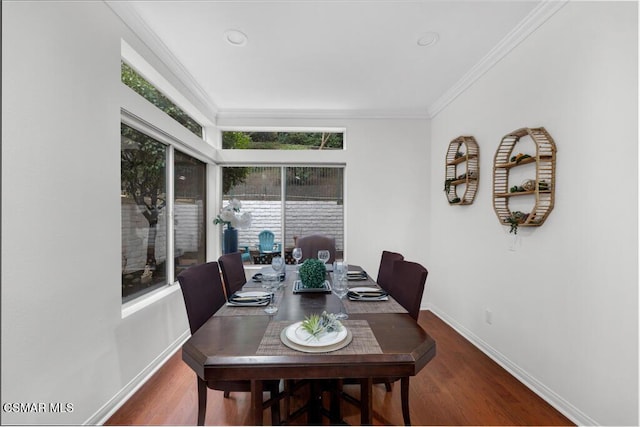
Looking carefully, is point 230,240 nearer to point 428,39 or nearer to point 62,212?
point 62,212

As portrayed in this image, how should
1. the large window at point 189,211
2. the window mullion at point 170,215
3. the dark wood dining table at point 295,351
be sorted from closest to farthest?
the dark wood dining table at point 295,351 → the window mullion at point 170,215 → the large window at point 189,211

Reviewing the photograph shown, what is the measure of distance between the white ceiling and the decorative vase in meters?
1.70

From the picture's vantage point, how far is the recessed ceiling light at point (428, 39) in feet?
7.34

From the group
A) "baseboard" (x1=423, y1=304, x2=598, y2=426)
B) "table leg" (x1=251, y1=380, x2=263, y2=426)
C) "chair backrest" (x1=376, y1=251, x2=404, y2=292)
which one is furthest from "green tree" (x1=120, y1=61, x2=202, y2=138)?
"baseboard" (x1=423, y1=304, x2=598, y2=426)

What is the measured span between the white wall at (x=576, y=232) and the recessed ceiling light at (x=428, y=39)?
Answer: 2.11ft

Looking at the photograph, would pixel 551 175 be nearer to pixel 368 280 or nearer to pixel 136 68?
pixel 368 280

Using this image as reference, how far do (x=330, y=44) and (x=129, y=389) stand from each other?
119 inches

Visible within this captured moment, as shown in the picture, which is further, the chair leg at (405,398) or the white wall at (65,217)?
the chair leg at (405,398)

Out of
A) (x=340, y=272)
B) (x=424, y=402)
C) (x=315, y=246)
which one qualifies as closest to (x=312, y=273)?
(x=340, y=272)

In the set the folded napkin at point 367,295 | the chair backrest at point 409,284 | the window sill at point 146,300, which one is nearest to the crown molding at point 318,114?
the window sill at point 146,300

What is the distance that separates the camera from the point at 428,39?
7.51ft

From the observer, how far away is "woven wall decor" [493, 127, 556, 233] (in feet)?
6.20

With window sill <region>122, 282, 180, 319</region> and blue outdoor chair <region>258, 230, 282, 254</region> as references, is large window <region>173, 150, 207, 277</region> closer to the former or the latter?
window sill <region>122, 282, 180, 319</region>

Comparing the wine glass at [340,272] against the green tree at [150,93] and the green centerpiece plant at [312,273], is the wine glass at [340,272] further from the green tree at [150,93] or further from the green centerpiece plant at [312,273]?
the green tree at [150,93]
